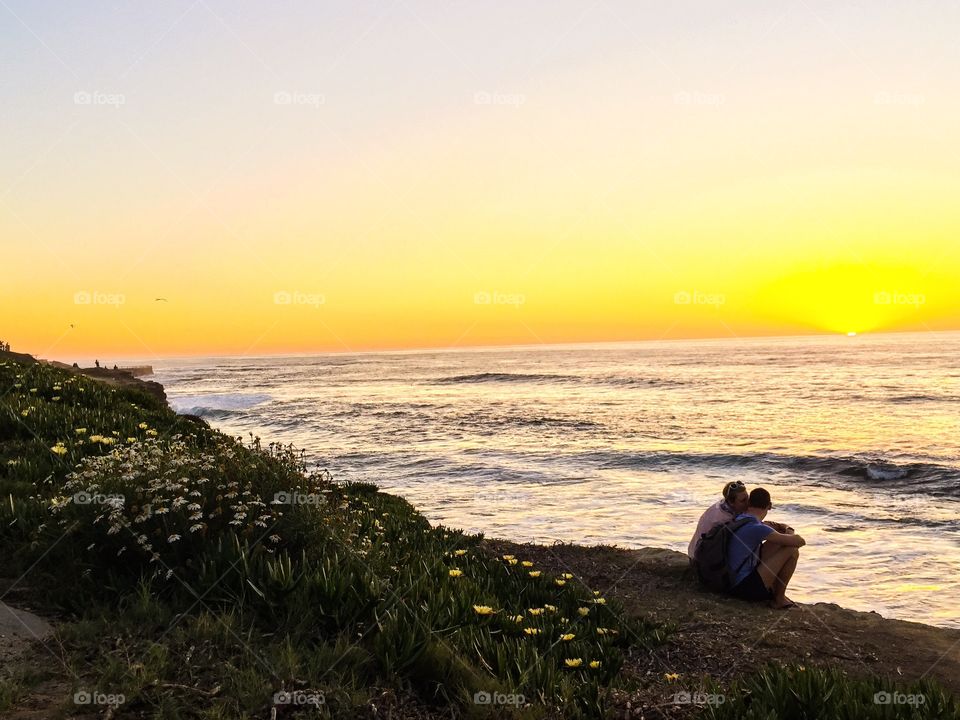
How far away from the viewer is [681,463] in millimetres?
22844

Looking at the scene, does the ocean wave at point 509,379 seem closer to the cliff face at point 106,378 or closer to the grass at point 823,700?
the cliff face at point 106,378

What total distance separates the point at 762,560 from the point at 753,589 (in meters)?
0.37

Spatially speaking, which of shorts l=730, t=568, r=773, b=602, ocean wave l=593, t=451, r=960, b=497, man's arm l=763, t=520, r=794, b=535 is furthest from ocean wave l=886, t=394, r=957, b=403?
shorts l=730, t=568, r=773, b=602

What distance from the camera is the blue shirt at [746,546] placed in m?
8.33

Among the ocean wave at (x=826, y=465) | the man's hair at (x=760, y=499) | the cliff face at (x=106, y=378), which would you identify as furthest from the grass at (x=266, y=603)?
the ocean wave at (x=826, y=465)

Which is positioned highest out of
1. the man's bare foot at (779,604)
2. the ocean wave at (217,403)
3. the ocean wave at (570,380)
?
the ocean wave at (570,380)

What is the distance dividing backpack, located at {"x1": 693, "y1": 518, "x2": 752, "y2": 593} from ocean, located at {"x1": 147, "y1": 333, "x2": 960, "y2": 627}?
2.48 metres

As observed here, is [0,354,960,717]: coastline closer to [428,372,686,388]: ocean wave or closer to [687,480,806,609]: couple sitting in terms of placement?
[687,480,806,609]: couple sitting

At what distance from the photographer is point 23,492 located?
7.32 m

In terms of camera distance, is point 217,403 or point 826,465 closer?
point 826,465

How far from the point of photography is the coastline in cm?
476

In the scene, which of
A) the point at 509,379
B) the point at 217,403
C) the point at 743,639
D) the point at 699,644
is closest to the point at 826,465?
the point at 743,639

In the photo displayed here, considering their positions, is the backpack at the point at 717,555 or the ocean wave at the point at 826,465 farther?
the ocean wave at the point at 826,465

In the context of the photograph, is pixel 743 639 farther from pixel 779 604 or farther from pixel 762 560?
pixel 762 560
